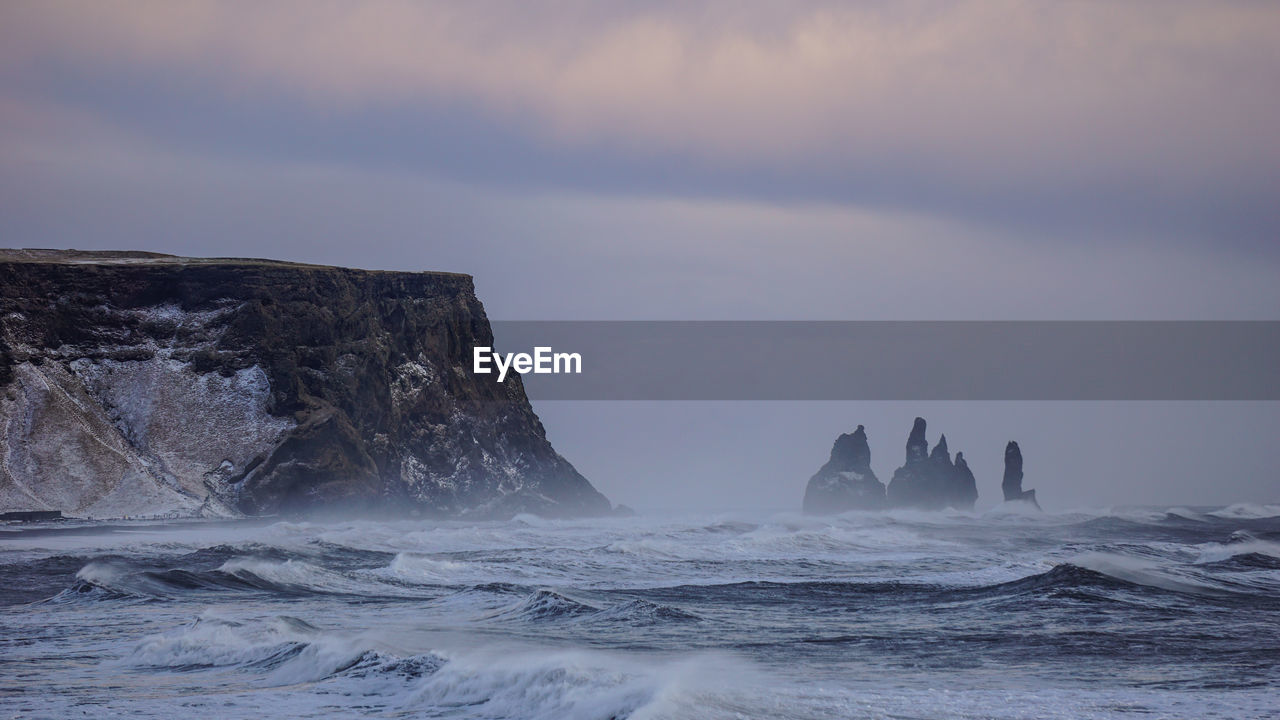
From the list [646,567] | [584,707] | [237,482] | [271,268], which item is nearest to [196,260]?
[271,268]

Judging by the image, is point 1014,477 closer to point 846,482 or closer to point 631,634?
point 846,482

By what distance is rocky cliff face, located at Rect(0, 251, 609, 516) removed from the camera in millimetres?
67375

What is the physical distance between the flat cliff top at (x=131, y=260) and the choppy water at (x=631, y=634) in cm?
4767

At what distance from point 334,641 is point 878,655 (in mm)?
9006

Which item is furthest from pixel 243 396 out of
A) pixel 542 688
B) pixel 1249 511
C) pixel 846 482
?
pixel 1249 511

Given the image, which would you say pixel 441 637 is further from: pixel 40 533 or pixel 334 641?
pixel 40 533

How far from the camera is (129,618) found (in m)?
23.1

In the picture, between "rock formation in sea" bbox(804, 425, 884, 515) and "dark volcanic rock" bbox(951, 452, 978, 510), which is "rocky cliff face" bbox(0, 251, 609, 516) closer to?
"rock formation in sea" bbox(804, 425, 884, 515)

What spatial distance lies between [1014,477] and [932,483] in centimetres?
860

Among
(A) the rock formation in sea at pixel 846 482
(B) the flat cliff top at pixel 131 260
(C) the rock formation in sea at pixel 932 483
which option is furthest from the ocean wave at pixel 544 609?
(C) the rock formation in sea at pixel 932 483

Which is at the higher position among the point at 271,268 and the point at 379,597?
the point at 271,268

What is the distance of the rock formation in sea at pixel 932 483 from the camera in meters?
108

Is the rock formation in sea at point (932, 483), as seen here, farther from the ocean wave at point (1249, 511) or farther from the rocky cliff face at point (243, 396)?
the rocky cliff face at point (243, 396)

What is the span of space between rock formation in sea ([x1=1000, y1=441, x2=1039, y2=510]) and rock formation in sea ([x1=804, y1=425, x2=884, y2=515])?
12.5 meters
